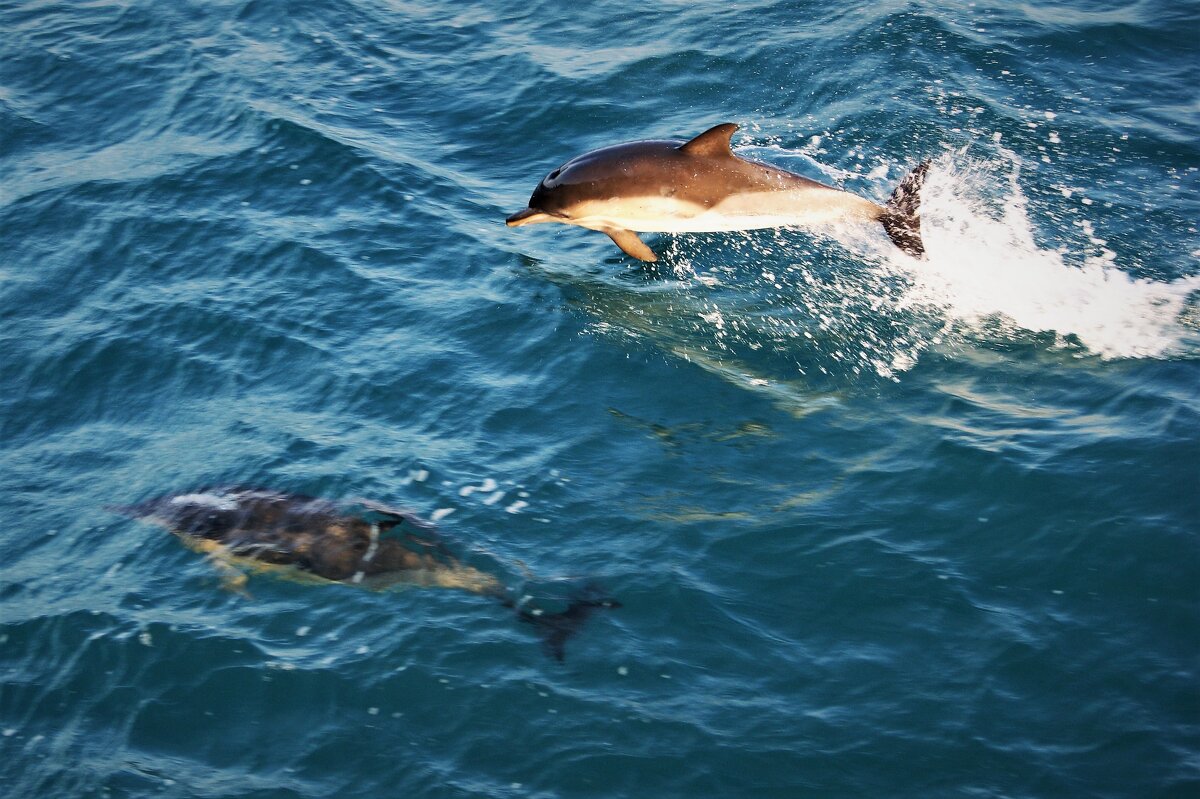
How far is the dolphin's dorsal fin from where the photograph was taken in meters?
10.9

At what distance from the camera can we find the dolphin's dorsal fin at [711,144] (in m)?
10.9

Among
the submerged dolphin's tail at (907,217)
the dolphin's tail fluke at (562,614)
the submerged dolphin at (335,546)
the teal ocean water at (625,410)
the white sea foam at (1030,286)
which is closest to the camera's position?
the teal ocean water at (625,410)

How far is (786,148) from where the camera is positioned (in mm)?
14336

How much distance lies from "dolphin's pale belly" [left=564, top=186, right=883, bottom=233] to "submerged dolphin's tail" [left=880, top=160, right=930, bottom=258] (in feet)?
0.55

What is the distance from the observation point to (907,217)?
11.2 m

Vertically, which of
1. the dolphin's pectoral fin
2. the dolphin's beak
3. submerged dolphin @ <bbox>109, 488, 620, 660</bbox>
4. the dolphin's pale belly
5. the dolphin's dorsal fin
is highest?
the dolphin's dorsal fin

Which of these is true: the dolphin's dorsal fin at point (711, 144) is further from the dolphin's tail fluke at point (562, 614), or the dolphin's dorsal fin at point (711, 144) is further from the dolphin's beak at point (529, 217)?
the dolphin's tail fluke at point (562, 614)

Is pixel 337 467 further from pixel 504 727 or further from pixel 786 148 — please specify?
pixel 786 148

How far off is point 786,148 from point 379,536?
25.9 ft

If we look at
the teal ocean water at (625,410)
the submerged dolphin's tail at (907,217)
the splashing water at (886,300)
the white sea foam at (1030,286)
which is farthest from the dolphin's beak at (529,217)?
the white sea foam at (1030,286)

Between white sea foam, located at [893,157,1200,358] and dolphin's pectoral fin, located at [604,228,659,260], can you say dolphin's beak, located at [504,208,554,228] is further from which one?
white sea foam, located at [893,157,1200,358]

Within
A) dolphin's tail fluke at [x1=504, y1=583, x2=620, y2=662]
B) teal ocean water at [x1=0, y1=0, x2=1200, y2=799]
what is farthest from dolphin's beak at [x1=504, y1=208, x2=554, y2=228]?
dolphin's tail fluke at [x1=504, y1=583, x2=620, y2=662]

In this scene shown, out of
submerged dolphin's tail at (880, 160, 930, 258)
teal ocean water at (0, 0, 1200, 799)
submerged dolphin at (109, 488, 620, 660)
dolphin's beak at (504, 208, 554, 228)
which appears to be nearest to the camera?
teal ocean water at (0, 0, 1200, 799)

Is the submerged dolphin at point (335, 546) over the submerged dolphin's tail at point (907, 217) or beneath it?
beneath
